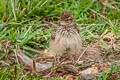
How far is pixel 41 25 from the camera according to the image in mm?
6621

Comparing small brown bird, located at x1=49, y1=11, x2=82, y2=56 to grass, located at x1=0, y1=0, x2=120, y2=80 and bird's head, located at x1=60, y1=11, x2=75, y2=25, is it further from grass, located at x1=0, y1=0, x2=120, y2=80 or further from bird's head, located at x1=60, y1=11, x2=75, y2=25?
grass, located at x1=0, y1=0, x2=120, y2=80

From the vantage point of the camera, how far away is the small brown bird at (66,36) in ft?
17.9

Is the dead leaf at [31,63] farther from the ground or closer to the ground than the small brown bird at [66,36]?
closer to the ground

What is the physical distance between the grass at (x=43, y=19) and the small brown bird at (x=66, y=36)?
48 cm

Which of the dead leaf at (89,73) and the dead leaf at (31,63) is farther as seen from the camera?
the dead leaf at (31,63)

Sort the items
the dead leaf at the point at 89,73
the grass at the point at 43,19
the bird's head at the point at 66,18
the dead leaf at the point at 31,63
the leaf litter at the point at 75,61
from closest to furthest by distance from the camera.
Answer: the dead leaf at the point at 89,73
the leaf litter at the point at 75,61
the dead leaf at the point at 31,63
the bird's head at the point at 66,18
the grass at the point at 43,19

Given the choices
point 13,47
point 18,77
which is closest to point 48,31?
point 13,47

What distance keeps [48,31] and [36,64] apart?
1090mm

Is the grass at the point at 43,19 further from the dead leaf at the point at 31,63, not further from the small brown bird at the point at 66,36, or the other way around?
the small brown bird at the point at 66,36

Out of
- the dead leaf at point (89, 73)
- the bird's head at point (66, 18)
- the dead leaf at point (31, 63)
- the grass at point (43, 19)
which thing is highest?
the bird's head at point (66, 18)

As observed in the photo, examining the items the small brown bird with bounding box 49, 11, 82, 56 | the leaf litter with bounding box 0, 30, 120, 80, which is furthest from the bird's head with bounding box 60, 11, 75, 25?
the leaf litter with bounding box 0, 30, 120, 80

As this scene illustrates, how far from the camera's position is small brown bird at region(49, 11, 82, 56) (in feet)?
17.9

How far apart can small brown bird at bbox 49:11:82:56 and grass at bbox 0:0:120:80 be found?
479mm

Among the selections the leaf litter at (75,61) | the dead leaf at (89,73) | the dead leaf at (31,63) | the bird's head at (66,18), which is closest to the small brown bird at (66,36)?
the bird's head at (66,18)
